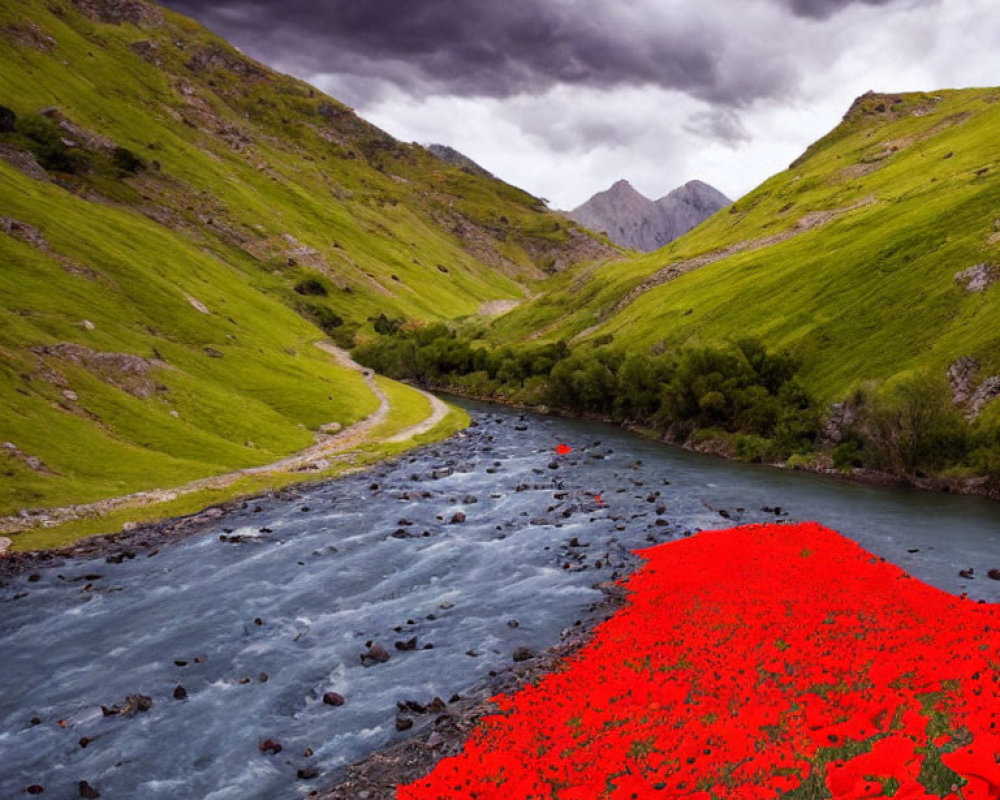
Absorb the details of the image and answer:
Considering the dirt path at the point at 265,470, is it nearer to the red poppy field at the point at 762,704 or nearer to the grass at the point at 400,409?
the grass at the point at 400,409

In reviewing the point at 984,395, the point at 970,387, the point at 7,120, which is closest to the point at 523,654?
the point at 984,395

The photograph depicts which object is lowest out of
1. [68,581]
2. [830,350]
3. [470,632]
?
[68,581]

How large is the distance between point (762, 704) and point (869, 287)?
9433cm

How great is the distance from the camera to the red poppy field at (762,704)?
16.3 m

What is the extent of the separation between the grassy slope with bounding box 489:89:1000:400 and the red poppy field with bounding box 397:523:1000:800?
54.4 m

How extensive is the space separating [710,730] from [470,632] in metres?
15.7

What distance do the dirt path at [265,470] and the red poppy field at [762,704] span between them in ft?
135

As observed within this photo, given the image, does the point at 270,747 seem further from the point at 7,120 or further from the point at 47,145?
the point at 7,120

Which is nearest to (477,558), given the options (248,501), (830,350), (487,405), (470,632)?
(470,632)

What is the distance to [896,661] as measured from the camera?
2467 centimetres

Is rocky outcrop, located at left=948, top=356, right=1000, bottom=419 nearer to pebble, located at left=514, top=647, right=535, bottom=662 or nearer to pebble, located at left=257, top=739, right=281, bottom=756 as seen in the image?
pebble, located at left=514, top=647, right=535, bottom=662

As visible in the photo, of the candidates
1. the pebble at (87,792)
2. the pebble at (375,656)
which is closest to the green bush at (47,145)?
the pebble at (375,656)

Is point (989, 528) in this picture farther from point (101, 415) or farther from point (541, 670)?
point (101, 415)

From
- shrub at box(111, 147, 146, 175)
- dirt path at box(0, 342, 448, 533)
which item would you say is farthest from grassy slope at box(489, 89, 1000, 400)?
shrub at box(111, 147, 146, 175)
